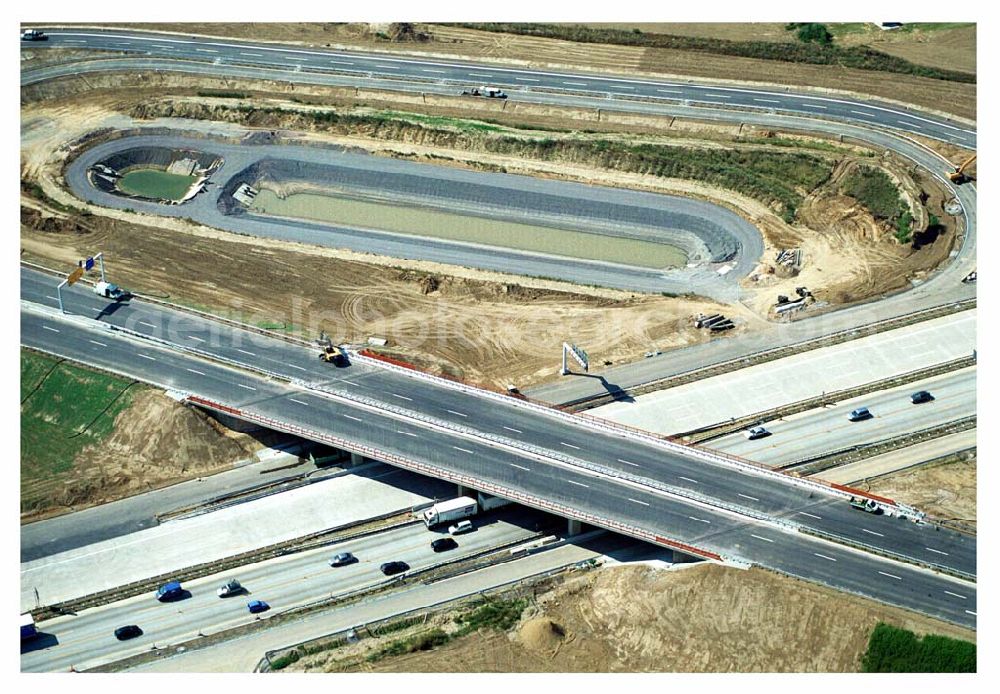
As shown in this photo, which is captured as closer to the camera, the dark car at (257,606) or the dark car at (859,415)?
the dark car at (257,606)

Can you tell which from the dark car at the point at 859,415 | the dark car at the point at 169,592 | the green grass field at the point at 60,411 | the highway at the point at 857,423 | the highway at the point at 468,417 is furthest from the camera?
the dark car at the point at 859,415

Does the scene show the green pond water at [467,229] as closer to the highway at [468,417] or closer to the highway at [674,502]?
the highway at [468,417]

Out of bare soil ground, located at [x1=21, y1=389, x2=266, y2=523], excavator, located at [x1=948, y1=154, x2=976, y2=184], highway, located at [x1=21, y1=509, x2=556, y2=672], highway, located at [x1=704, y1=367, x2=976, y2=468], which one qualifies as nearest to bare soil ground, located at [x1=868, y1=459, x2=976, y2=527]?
highway, located at [x1=704, y1=367, x2=976, y2=468]

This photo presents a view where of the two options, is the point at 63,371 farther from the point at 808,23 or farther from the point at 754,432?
the point at 808,23

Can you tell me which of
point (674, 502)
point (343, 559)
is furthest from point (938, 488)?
point (343, 559)

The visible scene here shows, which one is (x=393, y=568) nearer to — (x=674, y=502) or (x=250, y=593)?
(x=250, y=593)

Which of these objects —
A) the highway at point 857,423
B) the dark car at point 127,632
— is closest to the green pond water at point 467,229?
the highway at point 857,423
